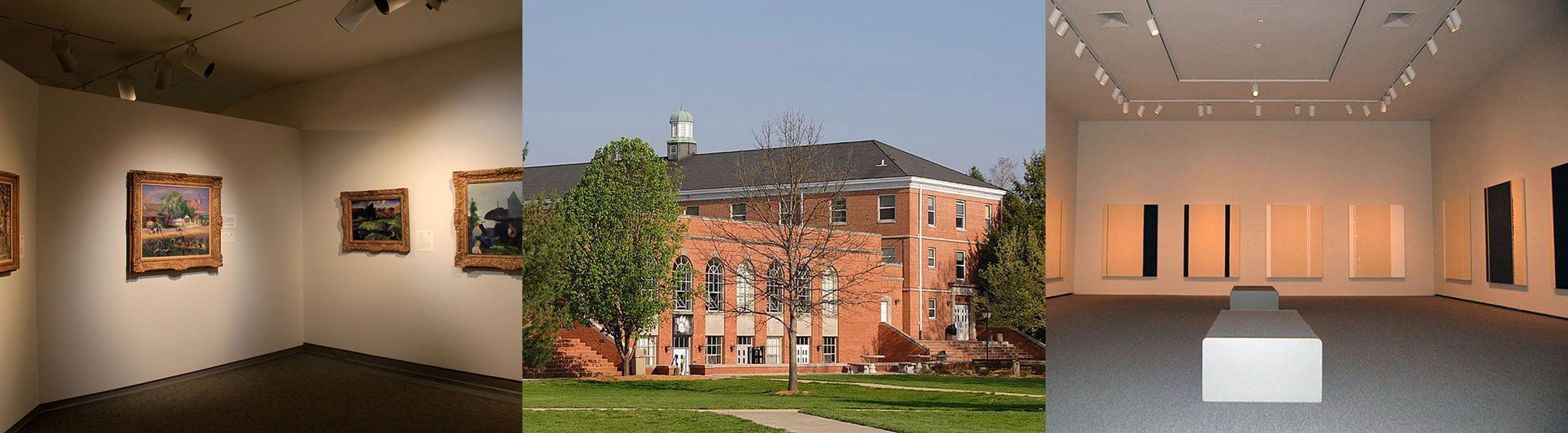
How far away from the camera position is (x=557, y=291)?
927 cm

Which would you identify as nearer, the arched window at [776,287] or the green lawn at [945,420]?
the green lawn at [945,420]

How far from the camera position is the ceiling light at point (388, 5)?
5.97 meters

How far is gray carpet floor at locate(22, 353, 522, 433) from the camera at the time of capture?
587 centimetres

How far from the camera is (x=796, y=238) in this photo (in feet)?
27.1

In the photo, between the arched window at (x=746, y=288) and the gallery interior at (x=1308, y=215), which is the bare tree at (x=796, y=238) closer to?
the arched window at (x=746, y=288)

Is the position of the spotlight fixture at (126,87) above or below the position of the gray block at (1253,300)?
above

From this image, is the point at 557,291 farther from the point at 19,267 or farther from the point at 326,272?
the point at 19,267


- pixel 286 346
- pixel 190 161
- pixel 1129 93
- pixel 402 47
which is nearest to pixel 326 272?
pixel 286 346

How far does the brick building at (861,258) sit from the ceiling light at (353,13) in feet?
10.0

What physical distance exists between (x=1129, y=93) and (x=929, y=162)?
14729 millimetres

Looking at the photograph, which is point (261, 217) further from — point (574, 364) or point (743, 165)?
point (574, 364)

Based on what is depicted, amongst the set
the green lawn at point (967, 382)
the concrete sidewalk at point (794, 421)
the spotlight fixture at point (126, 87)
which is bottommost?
the concrete sidewalk at point (794, 421)

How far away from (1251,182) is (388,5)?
22.5 m

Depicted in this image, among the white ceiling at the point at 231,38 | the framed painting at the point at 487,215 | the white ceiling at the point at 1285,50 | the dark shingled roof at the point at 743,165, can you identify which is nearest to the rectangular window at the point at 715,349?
the dark shingled roof at the point at 743,165
